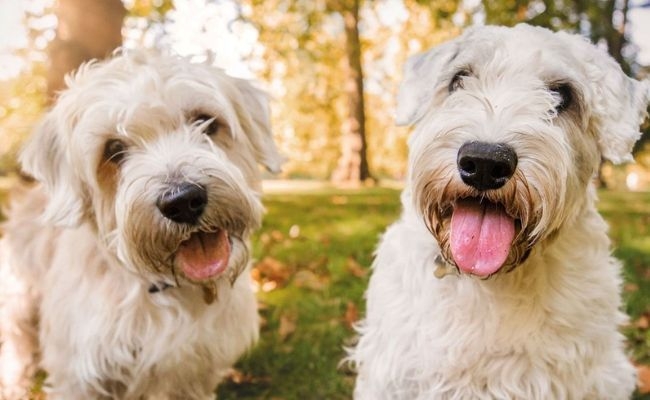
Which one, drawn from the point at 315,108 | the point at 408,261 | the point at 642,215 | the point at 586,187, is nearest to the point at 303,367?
the point at 408,261

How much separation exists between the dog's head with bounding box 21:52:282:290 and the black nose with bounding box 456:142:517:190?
1.24 metres

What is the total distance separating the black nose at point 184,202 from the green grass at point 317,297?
1.63m

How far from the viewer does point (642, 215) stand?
1072 cm

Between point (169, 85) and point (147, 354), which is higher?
point (169, 85)

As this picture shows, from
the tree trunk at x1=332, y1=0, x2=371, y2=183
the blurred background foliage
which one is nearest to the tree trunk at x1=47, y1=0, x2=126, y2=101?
the blurred background foliage

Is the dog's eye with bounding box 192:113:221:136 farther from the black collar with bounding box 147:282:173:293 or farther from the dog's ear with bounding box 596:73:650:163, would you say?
the dog's ear with bounding box 596:73:650:163

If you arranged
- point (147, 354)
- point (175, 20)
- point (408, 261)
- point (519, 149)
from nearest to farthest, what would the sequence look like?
1. point (519, 149)
2. point (408, 261)
3. point (147, 354)
4. point (175, 20)

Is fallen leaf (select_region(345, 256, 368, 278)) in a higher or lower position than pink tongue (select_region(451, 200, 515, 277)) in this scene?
lower

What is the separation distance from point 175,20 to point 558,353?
8.91 metres

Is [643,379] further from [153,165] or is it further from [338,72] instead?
[338,72]

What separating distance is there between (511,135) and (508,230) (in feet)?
1.26

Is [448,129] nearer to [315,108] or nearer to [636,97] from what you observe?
[636,97]

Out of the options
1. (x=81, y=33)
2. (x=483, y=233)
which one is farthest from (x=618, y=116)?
(x=81, y=33)

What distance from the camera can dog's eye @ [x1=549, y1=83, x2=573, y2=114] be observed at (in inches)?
107
